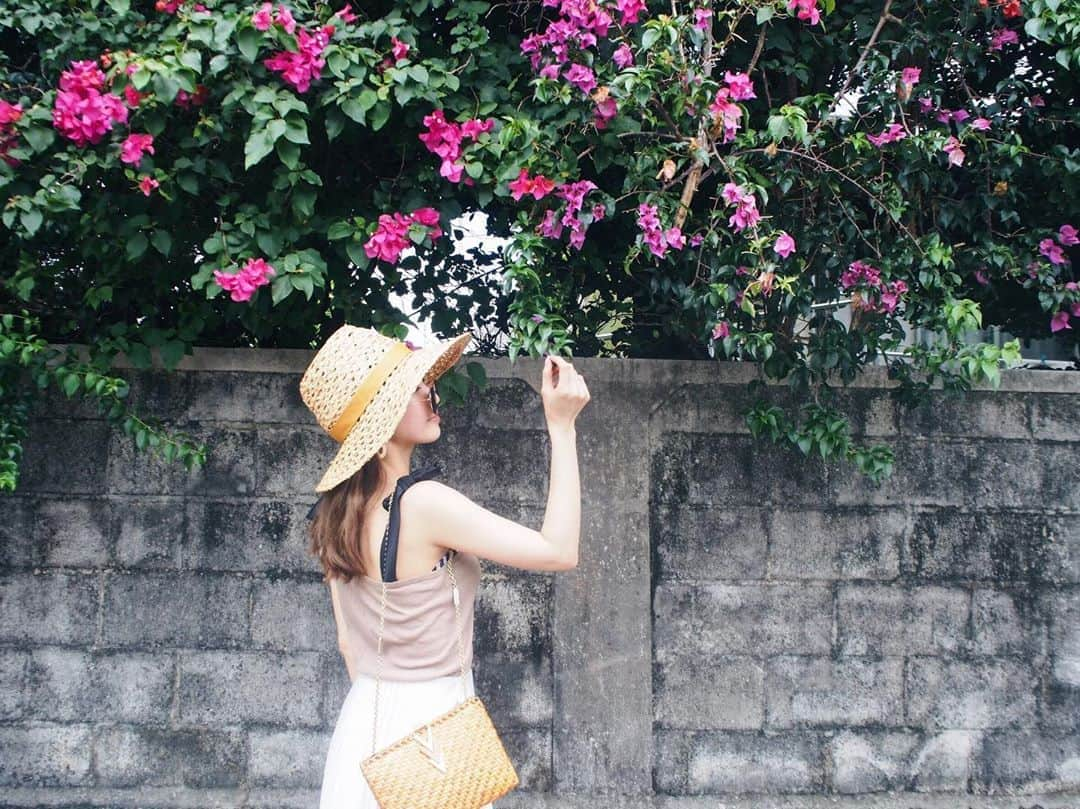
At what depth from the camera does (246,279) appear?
2.81 meters

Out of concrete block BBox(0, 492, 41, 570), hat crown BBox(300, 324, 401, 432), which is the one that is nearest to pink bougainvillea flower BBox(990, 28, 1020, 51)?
hat crown BBox(300, 324, 401, 432)

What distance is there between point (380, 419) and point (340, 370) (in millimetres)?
158

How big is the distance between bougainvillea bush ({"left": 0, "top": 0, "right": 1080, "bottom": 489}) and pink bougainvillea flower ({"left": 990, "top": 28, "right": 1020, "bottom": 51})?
0.8 inches

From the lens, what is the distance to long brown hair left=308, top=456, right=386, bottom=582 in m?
2.12

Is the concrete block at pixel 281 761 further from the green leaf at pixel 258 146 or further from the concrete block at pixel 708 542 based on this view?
the green leaf at pixel 258 146

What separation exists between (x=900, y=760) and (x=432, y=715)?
225cm

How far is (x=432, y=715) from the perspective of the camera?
2.11m

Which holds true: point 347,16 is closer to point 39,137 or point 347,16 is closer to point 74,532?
point 39,137

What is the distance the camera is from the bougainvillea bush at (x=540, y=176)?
2.80 metres

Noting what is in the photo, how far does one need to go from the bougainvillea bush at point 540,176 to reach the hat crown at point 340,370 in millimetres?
758

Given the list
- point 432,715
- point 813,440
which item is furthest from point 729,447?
point 432,715

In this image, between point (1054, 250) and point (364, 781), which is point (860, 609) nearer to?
point (1054, 250)

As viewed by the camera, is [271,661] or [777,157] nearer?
[777,157]

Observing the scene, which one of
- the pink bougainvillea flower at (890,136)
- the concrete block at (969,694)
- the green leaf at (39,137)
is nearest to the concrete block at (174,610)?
the green leaf at (39,137)
